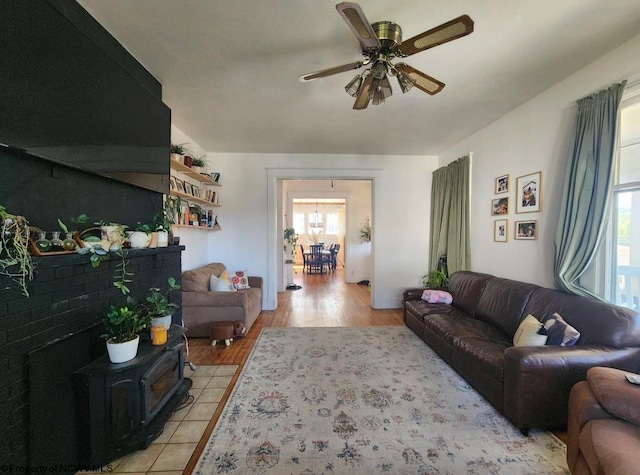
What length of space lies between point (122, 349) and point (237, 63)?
2168 millimetres

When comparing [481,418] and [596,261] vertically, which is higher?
[596,261]

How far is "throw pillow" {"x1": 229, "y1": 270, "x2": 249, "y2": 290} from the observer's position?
404 cm

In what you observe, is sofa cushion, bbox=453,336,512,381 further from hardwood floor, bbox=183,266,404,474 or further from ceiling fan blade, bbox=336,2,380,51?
ceiling fan blade, bbox=336,2,380,51

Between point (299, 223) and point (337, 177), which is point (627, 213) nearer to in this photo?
point (337, 177)

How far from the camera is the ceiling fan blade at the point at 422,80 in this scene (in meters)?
1.71

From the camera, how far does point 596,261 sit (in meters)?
2.11

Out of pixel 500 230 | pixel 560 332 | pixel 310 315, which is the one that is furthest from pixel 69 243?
pixel 500 230

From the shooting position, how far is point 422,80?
1867 mm

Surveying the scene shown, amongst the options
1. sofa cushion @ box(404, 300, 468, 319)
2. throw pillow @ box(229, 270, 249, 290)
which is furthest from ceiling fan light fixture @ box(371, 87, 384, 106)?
throw pillow @ box(229, 270, 249, 290)

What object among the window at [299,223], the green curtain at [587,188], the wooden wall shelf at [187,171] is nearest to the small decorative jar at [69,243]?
the wooden wall shelf at [187,171]

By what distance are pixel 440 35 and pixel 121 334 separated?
2444 mm

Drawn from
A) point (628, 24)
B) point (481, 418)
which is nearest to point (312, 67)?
point (628, 24)

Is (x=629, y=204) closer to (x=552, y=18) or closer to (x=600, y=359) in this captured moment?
(x=600, y=359)

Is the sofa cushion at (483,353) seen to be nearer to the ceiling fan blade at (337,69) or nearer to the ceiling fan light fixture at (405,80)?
the ceiling fan light fixture at (405,80)
